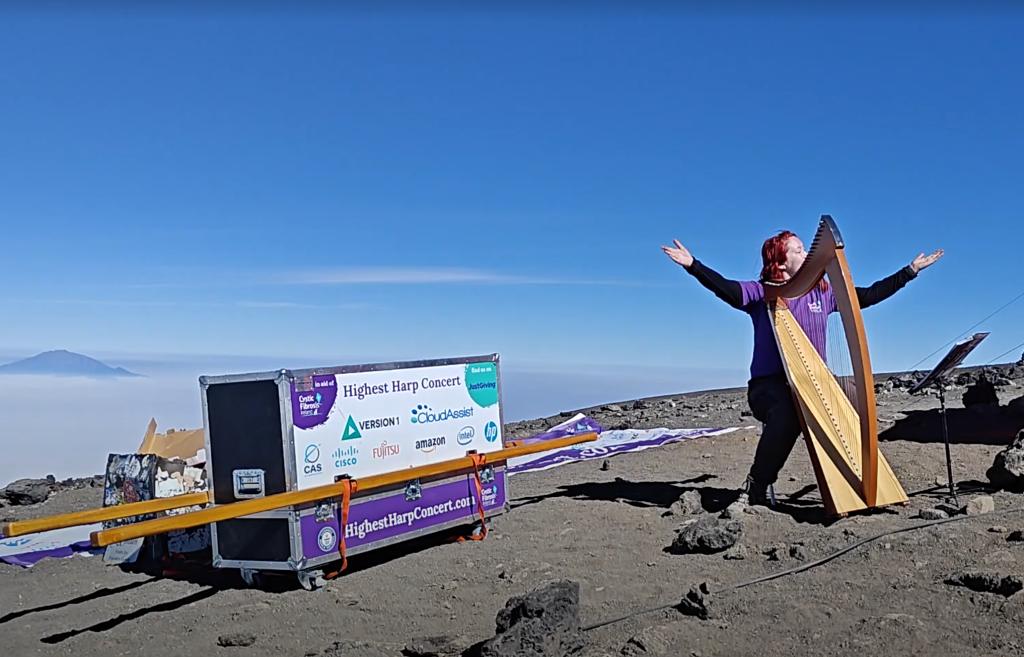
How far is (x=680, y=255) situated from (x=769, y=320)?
866mm

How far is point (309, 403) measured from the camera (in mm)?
6785

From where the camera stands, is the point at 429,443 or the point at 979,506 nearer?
the point at 979,506

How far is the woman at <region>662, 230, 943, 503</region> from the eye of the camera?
771 cm

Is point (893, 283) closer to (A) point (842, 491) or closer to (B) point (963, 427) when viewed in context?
(A) point (842, 491)

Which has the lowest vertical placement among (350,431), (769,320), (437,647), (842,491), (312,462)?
(437,647)

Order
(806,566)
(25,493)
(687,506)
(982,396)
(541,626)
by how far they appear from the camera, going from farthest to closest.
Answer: (982,396), (25,493), (687,506), (806,566), (541,626)

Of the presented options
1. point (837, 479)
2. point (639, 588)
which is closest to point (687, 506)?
point (837, 479)

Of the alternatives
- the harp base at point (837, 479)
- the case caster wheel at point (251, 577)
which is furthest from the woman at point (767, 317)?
the case caster wheel at point (251, 577)

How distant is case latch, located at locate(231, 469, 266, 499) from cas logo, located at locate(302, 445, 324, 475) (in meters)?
0.32

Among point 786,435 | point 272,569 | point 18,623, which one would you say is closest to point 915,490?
point 786,435

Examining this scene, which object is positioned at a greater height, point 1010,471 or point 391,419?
point 391,419

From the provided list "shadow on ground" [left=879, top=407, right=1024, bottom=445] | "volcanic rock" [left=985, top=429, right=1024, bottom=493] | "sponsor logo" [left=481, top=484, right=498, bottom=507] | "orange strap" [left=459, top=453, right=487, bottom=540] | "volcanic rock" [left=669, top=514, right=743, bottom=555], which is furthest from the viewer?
"shadow on ground" [left=879, top=407, right=1024, bottom=445]

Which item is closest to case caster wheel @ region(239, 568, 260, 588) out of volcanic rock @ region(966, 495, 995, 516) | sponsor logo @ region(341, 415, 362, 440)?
sponsor logo @ region(341, 415, 362, 440)

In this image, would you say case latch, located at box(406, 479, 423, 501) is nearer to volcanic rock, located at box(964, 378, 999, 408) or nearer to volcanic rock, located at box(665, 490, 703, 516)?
volcanic rock, located at box(665, 490, 703, 516)
